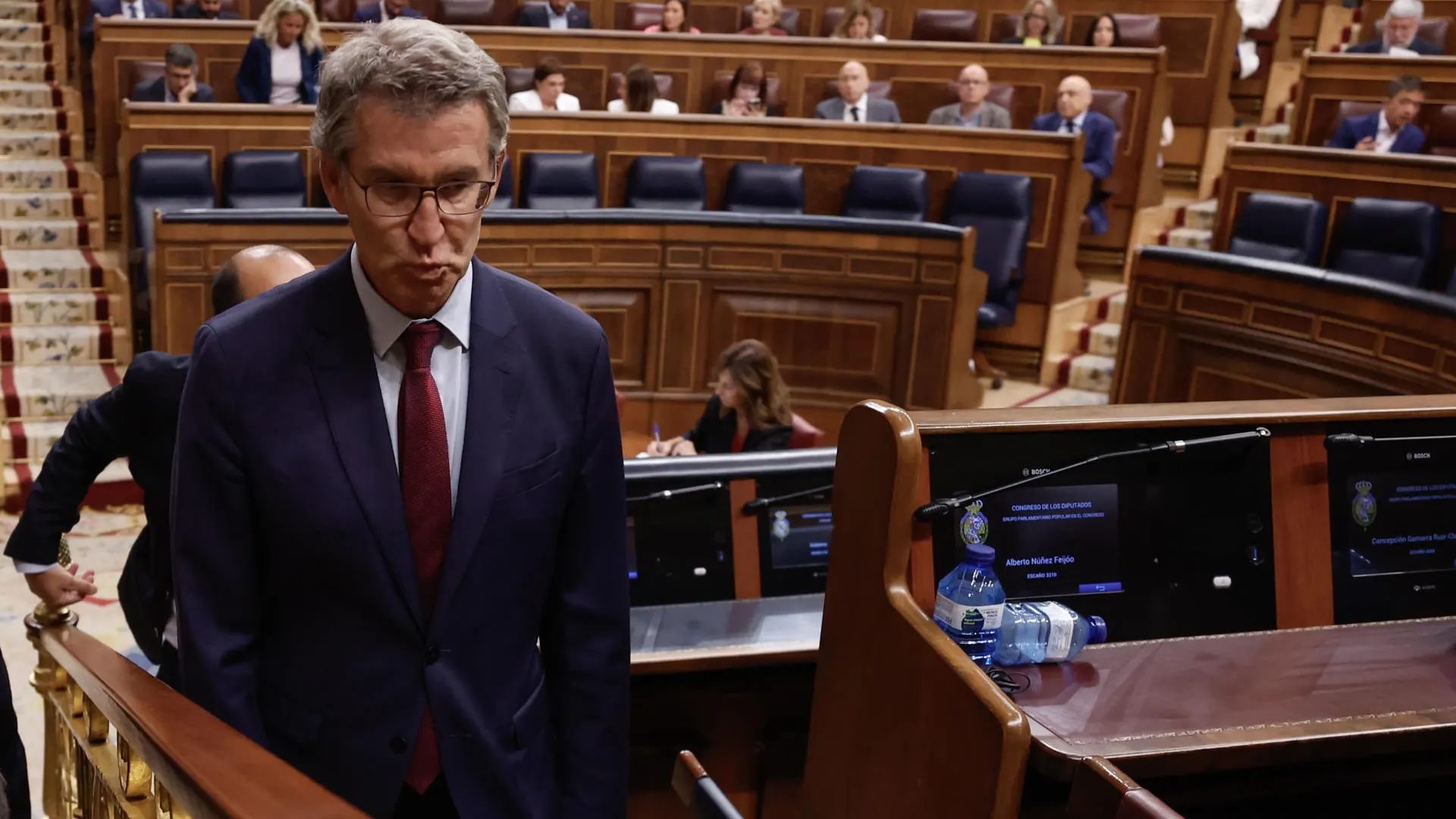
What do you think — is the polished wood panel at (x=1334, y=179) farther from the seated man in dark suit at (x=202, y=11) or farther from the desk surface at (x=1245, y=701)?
the seated man in dark suit at (x=202, y=11)

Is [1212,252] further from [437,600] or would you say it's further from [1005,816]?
[437,600]

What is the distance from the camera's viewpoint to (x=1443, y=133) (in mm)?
4785

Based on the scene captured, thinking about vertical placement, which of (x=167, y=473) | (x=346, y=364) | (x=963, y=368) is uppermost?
(x=346, y=364)

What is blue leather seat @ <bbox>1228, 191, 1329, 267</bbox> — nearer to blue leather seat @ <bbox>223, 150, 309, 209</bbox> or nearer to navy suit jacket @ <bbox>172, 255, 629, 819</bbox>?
blue leather seat @ <bbox>223, 150, 309, 209</bbox>

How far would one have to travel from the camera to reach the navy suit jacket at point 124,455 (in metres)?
1.49

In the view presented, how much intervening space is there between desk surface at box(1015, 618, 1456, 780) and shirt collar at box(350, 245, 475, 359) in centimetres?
65

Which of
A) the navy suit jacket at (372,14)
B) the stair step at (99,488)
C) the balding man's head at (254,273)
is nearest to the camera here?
the balding man's head at (254,273)

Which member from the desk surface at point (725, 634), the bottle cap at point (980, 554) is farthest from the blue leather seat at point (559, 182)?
the bottle cap at point (980, 554)

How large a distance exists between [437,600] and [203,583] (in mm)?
179

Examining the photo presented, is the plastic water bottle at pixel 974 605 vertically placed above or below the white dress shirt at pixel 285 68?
below

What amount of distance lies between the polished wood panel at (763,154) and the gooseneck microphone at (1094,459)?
2919 millimetres

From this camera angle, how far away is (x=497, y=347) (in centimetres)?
101

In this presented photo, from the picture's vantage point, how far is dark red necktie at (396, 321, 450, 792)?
981 millimetres

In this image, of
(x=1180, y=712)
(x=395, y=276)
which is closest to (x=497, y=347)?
(x=395, y=276)
